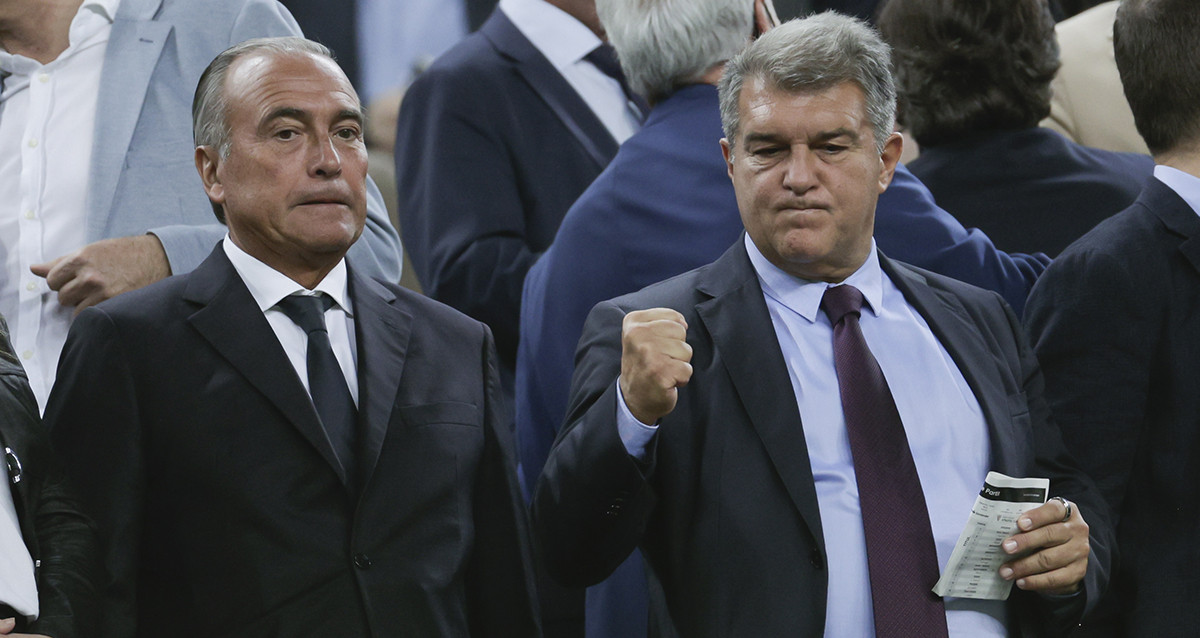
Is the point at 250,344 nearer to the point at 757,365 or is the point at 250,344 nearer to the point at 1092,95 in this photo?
the point at 757,365

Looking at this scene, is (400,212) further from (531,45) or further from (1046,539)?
(1046,539)

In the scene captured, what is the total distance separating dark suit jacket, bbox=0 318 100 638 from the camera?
8.83ft

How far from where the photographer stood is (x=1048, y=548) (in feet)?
9.84

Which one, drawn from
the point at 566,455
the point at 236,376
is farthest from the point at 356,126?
the point at 566,455

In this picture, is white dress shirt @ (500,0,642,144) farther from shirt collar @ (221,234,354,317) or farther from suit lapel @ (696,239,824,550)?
shirt collar @ (221,234,354,317)

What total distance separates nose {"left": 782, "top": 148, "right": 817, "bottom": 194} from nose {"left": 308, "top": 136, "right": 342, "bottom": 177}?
86 centimetres

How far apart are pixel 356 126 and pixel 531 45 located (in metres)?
1.36

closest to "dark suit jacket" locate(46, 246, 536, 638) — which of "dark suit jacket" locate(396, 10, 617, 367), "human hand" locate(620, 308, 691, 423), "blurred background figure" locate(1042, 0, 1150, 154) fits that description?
"human hand" locate(620, 308, 691, 423)

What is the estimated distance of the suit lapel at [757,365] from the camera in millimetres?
2938

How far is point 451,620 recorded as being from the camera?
297 cm

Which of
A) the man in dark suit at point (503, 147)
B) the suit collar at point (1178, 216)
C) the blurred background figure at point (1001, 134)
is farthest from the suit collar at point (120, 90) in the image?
the suit collar at point (1178, 216)

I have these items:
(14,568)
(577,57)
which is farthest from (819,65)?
(14,568)

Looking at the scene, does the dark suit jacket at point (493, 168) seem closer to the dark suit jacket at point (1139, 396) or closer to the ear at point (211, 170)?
the ear at point (211, 170)

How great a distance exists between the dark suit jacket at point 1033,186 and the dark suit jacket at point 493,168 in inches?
37.5
